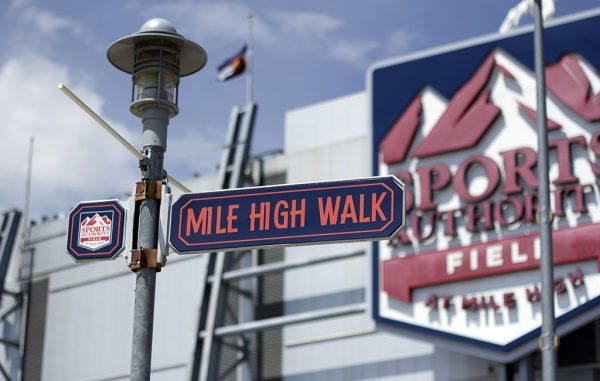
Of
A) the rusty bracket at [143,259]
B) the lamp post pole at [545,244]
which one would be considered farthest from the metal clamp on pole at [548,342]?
the rusty bracket at [143,259]

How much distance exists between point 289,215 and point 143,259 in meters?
0.99

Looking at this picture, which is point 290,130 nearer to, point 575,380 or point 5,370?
point 575,380

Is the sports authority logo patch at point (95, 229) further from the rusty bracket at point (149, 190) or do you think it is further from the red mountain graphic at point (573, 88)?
the red mountain graphic at point (573, 88)

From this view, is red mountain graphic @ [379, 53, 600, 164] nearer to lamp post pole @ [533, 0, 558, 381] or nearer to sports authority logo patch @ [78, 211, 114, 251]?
lamp post pole @ [533, 0, 558, 381]

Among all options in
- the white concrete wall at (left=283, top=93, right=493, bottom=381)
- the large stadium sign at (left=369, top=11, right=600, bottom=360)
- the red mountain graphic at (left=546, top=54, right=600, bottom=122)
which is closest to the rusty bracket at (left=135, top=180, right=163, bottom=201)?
the large stadium sign at (left=369, top=11, right=600, bottom=360)

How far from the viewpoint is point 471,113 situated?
83.1 ft

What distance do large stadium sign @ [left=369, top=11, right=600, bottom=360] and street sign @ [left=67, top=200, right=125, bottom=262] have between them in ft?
50.5

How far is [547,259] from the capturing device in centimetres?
1582

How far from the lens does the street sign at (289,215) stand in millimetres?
7367

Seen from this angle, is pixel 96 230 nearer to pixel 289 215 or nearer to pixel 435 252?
pixel 289 215

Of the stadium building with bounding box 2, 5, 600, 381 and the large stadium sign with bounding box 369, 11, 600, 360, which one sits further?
the stadium building with bounding box 2, 5, 600, 381

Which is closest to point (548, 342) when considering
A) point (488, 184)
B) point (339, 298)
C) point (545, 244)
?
point (545, 244)

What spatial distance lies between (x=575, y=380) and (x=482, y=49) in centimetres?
756

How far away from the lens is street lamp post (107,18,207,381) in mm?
7457
